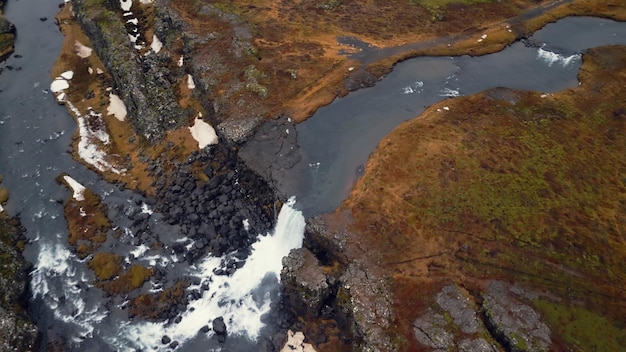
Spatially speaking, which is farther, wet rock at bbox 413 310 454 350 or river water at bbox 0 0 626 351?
river water at bbox 0 0 626 351

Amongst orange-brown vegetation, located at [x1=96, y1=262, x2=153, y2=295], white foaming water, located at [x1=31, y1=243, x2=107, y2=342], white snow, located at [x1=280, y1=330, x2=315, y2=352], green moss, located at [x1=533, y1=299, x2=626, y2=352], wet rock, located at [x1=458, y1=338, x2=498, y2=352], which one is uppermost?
green moss, located at [x1=533, y1=299, x2=626, y2=352]

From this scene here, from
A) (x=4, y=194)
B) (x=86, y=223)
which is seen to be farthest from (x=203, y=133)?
(x=4, y=194)

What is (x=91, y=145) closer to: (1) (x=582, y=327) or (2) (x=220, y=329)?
(2) (x=220, y=329)

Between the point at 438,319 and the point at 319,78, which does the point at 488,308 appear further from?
the point at 319,78

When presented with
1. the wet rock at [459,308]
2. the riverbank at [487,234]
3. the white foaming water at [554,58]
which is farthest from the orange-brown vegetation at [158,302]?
the white foaming water at [554,58]

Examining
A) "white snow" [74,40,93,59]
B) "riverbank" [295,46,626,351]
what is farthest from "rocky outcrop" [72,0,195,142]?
"riverbank" [295,46,626,351]

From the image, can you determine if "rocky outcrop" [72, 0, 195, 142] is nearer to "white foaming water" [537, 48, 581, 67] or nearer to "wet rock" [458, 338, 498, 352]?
"wet rock" [458, 338, 498, 352]
